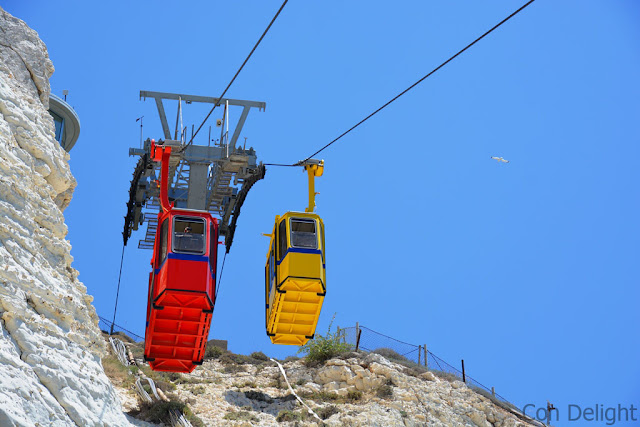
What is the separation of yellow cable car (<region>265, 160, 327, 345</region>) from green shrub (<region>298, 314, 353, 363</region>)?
44.0 ft

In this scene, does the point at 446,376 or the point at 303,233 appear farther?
the point at 446,376

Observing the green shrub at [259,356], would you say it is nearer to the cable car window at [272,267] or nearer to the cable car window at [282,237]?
the cable car window at [272,267]

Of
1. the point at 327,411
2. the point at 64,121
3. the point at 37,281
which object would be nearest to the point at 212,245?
the point at 37,281

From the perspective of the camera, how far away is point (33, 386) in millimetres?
13375

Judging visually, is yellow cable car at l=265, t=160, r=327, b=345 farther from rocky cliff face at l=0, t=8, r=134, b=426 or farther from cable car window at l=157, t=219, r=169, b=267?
rocky cliff face at l=0, t=8, r=134, b=426

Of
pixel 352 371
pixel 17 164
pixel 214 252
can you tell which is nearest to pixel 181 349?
pixel 214 252

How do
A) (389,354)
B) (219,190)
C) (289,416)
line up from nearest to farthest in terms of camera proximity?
(219,190), (289,416), (389,354)

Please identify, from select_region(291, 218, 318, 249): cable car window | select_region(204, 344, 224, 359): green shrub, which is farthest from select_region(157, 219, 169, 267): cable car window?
select_region(204, 344, 224, 359): green shrub

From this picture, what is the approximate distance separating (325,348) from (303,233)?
15191mm

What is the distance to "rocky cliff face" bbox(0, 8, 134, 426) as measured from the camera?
13.6 metres

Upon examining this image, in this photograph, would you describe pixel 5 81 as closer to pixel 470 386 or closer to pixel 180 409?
pixel 180 409

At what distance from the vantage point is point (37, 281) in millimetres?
15547

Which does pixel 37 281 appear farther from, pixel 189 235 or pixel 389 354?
pixel 389 354

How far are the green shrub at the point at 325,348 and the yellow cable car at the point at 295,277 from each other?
44.0 ft
